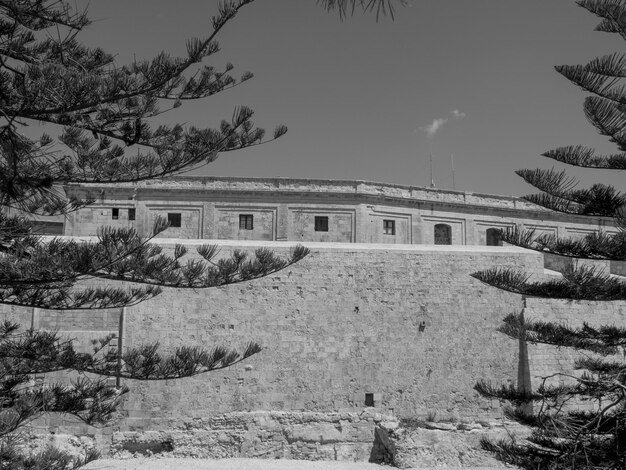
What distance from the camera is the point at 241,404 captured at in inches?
487

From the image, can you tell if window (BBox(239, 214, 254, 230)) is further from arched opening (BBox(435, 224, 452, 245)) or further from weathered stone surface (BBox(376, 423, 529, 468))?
weathered stone surface (BBox(376, 423, 529, 468))

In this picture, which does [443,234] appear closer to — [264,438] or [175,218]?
[175,218]

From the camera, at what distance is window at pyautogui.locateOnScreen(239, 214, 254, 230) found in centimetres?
2127

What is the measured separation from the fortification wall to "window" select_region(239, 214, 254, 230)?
26.7 feet

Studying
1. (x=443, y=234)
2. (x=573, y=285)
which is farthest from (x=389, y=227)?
(x=573, y=285)

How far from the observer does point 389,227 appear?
22.0 metres

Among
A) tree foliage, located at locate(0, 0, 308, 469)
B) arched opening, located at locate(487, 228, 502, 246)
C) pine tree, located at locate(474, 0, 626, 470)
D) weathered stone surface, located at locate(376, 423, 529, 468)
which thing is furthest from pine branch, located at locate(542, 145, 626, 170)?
arched opening, located at locate(487, 228, 502, 246)

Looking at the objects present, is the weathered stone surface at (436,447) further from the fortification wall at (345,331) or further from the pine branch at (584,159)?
the pine branch at (584,159)

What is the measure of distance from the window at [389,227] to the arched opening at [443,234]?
5.72 ft

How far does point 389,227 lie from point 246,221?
4.88 meters

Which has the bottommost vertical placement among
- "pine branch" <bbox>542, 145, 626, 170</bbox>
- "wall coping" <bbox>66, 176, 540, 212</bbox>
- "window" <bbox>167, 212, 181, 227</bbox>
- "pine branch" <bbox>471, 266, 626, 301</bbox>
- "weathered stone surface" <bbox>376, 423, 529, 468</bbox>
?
"weathered stone surface" <bbox>376, 423, 529, 468</bbox>

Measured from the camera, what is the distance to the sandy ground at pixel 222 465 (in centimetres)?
1104

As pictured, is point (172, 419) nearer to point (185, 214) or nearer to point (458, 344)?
Answer: point (458, 344)

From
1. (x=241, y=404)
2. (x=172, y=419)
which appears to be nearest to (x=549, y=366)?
(x=241, y=404)
